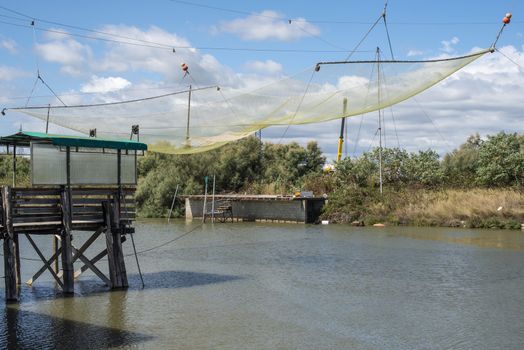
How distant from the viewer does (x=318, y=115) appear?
15938 millimetres

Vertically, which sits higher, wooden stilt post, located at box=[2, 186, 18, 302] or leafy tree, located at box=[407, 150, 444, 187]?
leafy tree, located at box=[407, 150, 444, 187]

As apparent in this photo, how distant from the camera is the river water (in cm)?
1106

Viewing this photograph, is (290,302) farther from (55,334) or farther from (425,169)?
(425,169)

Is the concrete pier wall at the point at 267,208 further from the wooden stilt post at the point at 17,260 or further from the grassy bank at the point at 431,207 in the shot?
the wooden stilt post at the point at 17,260

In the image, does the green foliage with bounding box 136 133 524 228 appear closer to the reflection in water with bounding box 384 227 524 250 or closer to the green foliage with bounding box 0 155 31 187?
the green foliage with bounding box 0 155 31 187

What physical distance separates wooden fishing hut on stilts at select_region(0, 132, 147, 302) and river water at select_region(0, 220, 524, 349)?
0.81 meters

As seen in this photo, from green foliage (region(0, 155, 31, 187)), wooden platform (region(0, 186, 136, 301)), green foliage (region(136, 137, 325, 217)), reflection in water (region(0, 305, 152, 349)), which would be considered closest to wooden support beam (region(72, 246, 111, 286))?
wooden platform (region(0, 186, 136, 301))

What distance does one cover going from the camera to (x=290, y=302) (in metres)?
14.1

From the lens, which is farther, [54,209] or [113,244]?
[113,244]

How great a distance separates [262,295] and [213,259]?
656 centimetres

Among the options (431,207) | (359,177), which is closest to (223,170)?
(359,177)

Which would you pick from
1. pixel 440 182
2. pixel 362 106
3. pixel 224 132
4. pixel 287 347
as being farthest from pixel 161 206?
pixel 287 347

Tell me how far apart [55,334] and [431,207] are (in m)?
26.3

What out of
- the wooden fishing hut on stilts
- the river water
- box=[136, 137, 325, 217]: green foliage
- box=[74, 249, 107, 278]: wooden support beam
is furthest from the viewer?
box=[136, 137, 325, 217]: green foliage
